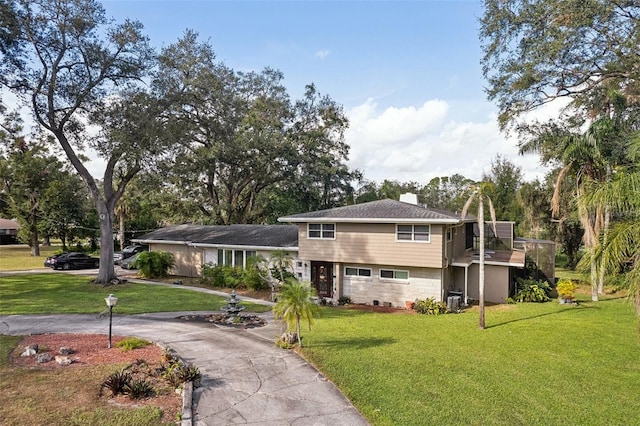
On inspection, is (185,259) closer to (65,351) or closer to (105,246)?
(105,246)

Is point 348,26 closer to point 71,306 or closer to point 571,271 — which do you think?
point 71,306

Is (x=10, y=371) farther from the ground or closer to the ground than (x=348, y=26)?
closer to the ground

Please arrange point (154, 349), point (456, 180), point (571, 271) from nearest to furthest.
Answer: point (154, 349)
point (571, 271)
point (456, 180)

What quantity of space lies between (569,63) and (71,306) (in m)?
25.1

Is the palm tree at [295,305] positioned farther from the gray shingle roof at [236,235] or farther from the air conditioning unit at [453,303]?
the gray shingle roof at [236,235]

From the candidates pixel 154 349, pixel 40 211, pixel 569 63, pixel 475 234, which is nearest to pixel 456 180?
pixel 475 234

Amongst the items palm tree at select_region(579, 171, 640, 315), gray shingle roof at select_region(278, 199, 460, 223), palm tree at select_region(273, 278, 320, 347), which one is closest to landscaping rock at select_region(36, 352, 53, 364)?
palm tree at select_region(273, 278, 320, 347)

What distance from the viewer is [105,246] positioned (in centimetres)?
2462

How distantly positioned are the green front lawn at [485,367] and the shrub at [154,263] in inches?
628

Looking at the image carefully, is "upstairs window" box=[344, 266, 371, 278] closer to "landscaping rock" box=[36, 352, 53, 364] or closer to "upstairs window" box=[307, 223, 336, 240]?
"upstairs window" box=[307, 223, 336, 240]

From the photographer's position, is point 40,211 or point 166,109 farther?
point 40,211

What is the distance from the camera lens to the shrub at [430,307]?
18.0 metres

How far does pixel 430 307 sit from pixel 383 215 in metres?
4.88

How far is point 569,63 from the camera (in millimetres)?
17656
